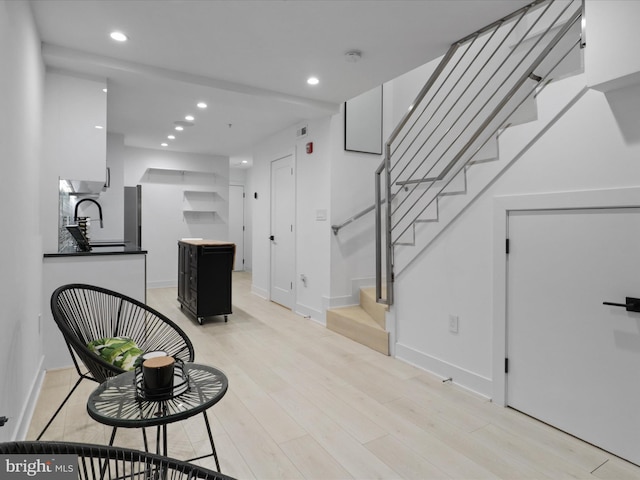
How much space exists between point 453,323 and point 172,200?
19.5 feet

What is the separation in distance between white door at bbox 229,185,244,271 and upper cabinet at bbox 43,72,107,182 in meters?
5.72

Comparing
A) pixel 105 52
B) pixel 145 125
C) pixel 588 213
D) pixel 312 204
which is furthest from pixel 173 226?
pixel 588 213

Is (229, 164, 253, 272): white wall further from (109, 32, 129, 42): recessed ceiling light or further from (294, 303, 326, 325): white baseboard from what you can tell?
(109, 32, 129, 42): recessed ceiling light

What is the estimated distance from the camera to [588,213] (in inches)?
80.0

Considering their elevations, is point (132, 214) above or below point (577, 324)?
above

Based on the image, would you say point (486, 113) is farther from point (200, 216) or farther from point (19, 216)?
point (200, 216)

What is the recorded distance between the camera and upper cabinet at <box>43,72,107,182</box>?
126 inches

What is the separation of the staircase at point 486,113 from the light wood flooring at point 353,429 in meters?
0.89

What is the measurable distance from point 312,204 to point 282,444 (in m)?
3.06

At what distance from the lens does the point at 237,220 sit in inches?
361

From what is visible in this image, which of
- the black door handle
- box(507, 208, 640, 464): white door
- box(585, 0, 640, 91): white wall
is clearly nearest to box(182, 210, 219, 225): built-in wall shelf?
box(507, 208, 640, 464): white door

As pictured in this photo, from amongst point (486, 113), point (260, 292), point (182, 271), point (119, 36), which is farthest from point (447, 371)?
point (260, 292)

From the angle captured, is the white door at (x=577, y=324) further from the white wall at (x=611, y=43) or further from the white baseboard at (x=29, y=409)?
the white baseboard at (x=29, y=409)

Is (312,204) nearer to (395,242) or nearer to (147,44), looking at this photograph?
(395,242)
